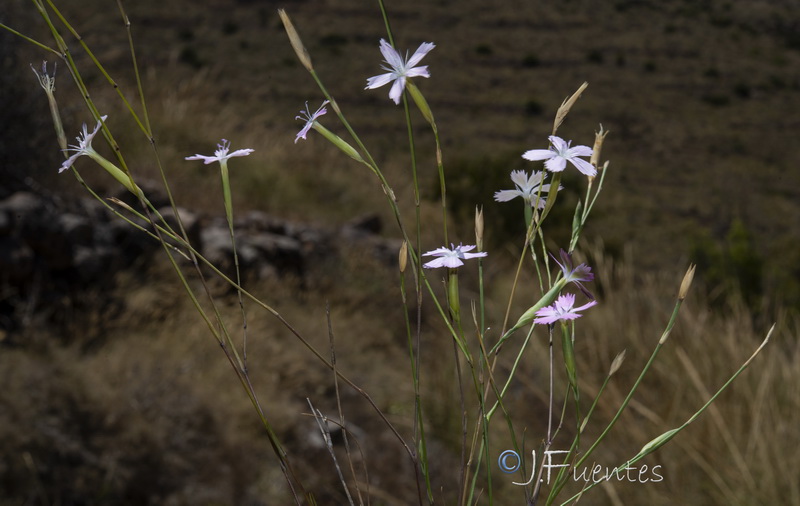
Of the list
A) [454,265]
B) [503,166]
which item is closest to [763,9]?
[503,166]

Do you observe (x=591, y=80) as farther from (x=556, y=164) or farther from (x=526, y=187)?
(x=556, y=164)

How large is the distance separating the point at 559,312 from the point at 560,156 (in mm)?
118

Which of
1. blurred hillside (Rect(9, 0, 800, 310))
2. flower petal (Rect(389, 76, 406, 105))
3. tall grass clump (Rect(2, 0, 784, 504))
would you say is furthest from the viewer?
blurred hillside (Rect(9, 0, 800, 310))

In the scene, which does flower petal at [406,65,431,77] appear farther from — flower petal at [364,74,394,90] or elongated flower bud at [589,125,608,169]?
elongated flower bud at [589,125,608,169]

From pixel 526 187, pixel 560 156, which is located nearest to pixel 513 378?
pixel 526 187

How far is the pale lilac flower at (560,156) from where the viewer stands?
0.52 metres

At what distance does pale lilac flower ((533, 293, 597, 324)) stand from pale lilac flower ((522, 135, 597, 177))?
10cm

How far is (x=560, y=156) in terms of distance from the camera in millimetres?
532

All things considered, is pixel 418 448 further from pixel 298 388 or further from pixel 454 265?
pixel 298 388

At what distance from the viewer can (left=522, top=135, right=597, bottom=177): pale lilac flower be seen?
0.52 meters

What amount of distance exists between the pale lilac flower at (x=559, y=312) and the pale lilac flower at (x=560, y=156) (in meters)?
0.10

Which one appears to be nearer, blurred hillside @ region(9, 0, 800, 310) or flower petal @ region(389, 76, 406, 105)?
flower petal @ region(389, 76, 406, 105)

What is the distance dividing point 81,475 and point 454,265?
2945 mm

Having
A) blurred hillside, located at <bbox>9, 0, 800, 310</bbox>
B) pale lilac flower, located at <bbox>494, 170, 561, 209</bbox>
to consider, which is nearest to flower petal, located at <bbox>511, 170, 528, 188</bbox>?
pale lilac flower, located at <bbox>494, 170, 561, 209</bbox>
